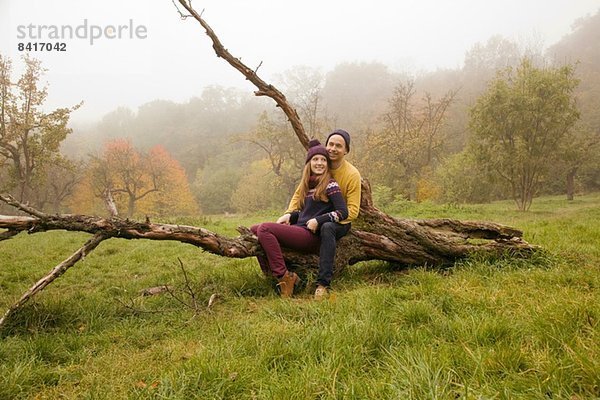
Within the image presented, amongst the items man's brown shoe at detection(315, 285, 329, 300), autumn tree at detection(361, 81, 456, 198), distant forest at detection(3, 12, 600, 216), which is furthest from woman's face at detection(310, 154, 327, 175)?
autumn tree at detection(361, 81, 456, 198)

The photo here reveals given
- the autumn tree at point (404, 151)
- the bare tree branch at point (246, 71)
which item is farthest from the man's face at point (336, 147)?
the autumn tree at point (404, 151)

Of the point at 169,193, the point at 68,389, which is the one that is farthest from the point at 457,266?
the point at 169,193

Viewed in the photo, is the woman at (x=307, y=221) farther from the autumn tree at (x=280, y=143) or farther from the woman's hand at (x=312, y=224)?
the autumn tree at (x=280, y=143)

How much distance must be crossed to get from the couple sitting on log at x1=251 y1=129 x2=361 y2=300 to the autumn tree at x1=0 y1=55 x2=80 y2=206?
26.9 metres

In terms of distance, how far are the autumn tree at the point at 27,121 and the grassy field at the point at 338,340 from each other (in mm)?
24943

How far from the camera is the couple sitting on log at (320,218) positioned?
466 centimetres

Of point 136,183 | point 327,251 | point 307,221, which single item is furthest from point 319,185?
point 136,183

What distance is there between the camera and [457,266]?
520cm

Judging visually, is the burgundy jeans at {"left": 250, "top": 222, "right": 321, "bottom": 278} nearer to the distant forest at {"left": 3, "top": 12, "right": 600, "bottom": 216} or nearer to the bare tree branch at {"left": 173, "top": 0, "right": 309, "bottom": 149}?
the bare tree branch at {"left": 173, "top": 0, "right": 309, "bottom": 149}

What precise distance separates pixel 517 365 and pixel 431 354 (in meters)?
0.49

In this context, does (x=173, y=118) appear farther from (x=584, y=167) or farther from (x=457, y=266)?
(x=457, y=266)

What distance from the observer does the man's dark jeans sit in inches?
181

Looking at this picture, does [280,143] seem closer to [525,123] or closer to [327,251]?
[525,123]

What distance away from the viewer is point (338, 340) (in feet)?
8.80
